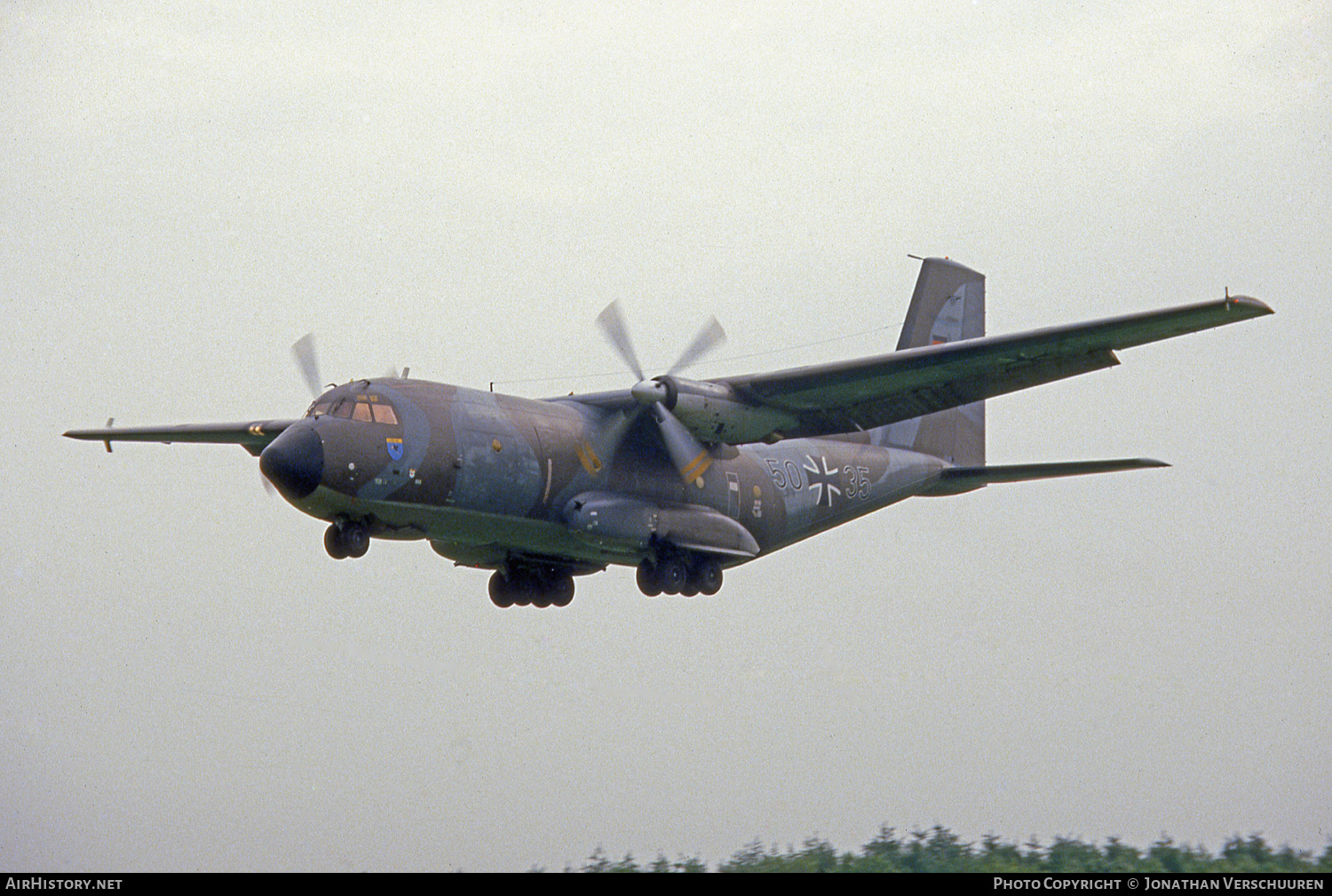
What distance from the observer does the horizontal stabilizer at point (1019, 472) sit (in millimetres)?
23094

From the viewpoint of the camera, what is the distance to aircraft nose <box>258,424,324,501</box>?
18766 millimetres

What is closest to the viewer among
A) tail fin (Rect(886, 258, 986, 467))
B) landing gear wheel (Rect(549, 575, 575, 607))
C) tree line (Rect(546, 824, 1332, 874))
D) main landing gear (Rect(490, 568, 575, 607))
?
tree line (Rect(546, 824, 1332, 874))

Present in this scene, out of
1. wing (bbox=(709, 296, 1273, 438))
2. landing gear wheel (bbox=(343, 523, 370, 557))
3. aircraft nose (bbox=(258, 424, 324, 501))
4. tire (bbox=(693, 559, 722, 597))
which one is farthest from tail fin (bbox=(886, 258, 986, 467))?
aircraft nose (bbox=(258, 424, 324, 501))

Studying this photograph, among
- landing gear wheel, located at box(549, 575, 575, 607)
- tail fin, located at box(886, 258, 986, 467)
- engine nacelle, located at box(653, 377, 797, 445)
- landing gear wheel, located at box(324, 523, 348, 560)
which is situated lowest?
landing gear wheel, located at box(324, 523, 348, 560)

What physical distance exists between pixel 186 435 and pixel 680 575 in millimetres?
8380

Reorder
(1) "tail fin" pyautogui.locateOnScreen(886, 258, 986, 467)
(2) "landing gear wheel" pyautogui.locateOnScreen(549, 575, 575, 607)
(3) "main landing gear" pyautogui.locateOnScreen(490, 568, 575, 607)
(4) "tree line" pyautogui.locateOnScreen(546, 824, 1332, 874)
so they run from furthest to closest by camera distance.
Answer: (1) "tail fin" pyautogui.locateOnScreen(886, 258, 986, 467), (2) "landing gear wheel" pyautogui.locateOnScreen(549, 575, 575, 607), (3) "main landing gear" pyautogui.locateOnScreen(490, 568, 575, 607), (4) "tree line" pyautogui.locateOnScreen(546, 824, 1332, 874)

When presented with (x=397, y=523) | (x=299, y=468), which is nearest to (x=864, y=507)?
(x=397, y=523)

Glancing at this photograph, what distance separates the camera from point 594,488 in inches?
863

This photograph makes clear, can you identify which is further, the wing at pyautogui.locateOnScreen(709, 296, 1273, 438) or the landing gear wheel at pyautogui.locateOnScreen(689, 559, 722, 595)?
the landing gear wheel at pyautogui.locateOnScreen(689, 559, 722, 595)

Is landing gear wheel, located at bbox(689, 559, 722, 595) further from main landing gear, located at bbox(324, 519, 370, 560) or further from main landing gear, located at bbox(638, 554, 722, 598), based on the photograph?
main landing gear, located at bbox(324, 519, 370, 560)

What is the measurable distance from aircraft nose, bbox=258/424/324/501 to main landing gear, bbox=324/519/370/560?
1.03 m
